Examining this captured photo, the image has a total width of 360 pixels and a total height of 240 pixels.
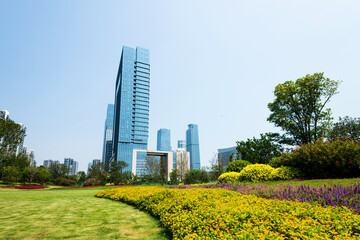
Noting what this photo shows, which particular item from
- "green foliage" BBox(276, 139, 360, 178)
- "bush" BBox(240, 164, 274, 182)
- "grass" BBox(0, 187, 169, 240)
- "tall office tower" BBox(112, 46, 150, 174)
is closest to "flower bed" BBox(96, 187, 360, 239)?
"grass" BBox(0, 187, 169, 240)

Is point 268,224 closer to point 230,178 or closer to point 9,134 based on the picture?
point 230,178

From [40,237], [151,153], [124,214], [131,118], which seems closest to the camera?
[40,237]

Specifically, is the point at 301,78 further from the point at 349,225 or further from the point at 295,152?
the point at 349,225

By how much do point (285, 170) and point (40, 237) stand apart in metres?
12.3

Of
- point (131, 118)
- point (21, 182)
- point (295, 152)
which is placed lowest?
point (21, 182)

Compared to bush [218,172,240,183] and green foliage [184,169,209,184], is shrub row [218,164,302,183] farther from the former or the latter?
green foliage [184,169,209,184]

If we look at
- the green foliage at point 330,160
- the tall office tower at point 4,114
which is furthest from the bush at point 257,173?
the tall office tower at point 4,114

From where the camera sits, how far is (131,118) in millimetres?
108375

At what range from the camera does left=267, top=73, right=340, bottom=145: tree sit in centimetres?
2189

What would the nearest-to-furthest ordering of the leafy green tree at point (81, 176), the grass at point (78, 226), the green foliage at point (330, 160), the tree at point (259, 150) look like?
the grass at point (78, 226) → the green foliage at point (330, 160) → the tree at point (259, 150) → the leafy green tree at point (81, 176)

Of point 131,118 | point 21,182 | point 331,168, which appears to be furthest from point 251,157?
point 131,118

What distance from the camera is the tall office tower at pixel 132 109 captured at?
335ft

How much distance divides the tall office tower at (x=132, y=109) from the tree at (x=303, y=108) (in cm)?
8459

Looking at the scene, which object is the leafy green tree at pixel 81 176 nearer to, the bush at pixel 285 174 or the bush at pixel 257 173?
the bush at pixel 257 173
